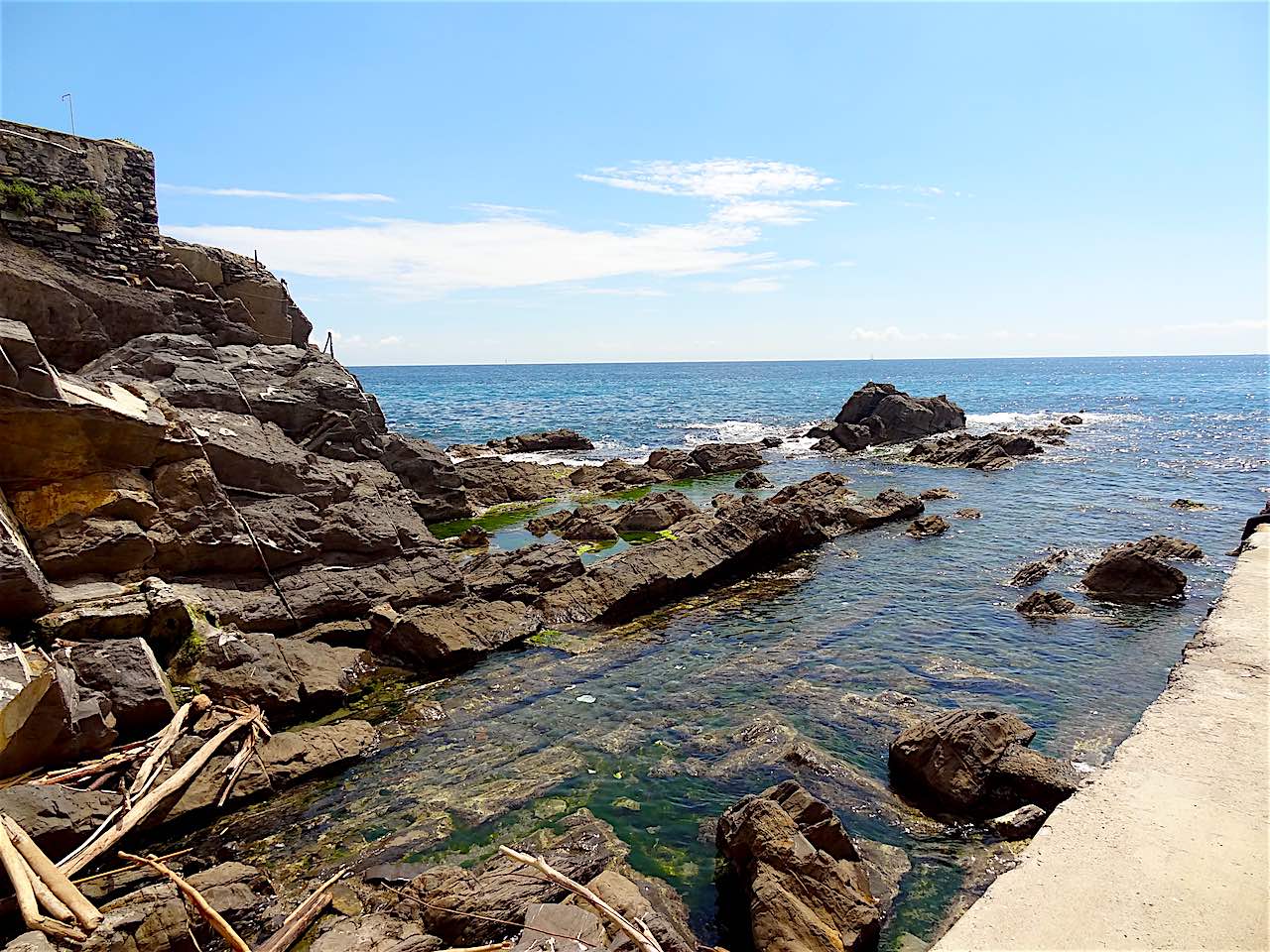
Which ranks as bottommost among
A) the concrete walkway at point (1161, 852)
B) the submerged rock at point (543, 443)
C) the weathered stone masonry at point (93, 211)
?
the concrete walkway at point (1161, 852)

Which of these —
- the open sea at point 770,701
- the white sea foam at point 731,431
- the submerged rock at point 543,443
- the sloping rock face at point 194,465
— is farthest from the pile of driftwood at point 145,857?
the white sea foam at point 731,431

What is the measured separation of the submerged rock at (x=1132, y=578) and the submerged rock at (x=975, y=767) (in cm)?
976

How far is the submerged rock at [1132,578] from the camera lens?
57.9 feet

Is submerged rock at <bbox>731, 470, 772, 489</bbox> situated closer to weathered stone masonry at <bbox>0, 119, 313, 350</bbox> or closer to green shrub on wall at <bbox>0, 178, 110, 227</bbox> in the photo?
weathered stone masonry at <bbox>0, 119, 313, 350</bbox>

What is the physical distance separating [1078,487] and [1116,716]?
78.5 feet

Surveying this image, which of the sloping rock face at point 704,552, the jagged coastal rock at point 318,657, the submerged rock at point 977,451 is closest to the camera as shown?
the jagged coastal rock at point 318,657

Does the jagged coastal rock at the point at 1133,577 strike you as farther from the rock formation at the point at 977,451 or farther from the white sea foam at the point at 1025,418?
the white sea foam at the point at 1025,418

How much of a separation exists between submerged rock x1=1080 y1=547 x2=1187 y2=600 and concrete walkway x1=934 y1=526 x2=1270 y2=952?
9.01 metres

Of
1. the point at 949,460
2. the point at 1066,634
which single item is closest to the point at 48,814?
the point at 1066,634

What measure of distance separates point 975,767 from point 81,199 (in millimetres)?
21743

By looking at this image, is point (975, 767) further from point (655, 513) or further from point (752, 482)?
point (752, 482)

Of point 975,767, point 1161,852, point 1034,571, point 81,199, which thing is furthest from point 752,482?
point 1161,852

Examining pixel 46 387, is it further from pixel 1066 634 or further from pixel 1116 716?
pixel 1066 634

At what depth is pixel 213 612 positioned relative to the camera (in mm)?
13719
